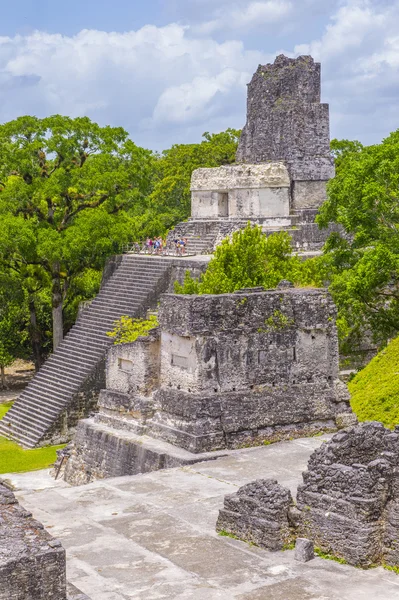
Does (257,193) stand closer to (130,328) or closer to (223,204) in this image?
(223,204)

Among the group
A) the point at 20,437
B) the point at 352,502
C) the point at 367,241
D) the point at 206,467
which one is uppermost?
the point at 367,241

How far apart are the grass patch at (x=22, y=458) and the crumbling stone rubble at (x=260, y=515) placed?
8.88 metres

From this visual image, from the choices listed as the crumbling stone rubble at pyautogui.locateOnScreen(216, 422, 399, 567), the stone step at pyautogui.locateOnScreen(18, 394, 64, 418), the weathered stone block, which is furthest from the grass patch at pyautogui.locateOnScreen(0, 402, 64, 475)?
the weathered stone block

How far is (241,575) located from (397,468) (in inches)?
71.6

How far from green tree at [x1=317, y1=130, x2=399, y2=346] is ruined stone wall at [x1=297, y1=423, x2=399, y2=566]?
923 centimetres

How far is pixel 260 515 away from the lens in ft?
30.0

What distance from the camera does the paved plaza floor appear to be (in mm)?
7961

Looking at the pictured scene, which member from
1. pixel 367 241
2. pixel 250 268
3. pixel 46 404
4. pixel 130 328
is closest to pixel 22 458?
pixel 46 404

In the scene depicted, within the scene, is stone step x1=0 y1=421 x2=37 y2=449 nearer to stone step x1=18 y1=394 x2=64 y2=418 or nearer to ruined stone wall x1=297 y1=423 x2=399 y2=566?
stone step x1=18 y1=394 x2=64 y2=418

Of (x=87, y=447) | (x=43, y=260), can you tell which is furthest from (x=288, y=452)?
(x=43, y=260)

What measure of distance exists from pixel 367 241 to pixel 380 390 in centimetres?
519

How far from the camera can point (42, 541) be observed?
6.58 m

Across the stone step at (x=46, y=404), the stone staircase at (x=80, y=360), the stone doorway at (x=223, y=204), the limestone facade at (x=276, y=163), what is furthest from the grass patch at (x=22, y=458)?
the stone doorway at (x=223, y=204)

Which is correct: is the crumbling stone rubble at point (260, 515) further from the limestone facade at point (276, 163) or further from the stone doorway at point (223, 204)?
the stone doorway at point (223, 204)
